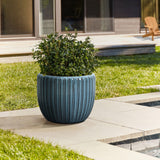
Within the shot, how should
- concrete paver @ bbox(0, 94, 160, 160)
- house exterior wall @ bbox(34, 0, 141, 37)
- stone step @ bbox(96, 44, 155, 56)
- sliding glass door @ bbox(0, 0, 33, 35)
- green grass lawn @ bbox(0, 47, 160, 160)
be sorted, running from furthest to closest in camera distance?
house exterior wall @ bbox(34, 0, 141, 37)
sliding glass door @ bbox(0, 0, 33, 35)
stone step @ bbox(96, 44, 155, 56)
concrete paver @ bbox(0, 94, 160, 160)
green grass lawn @ bbox(0, 47, 160, 160)

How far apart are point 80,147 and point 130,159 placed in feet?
2.27

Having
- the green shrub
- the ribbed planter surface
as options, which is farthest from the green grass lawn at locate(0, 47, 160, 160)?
the green shrub

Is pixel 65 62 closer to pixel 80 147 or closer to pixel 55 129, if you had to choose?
pixel 55 129

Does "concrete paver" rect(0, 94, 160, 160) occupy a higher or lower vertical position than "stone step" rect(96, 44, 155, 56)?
lower

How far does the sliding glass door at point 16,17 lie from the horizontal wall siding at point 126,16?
19.4 feet

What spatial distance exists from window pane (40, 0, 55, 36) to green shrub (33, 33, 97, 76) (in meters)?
14.3

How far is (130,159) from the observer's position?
479cm

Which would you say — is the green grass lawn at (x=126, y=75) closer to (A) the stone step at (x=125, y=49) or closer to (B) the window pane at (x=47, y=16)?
(A) the stone step at (x=125, y=49)

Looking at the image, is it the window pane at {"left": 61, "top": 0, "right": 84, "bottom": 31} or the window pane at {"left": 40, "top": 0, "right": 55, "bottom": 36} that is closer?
the window pane at {"left": 40, "top": 0, "right": 55, "bottom": 36}

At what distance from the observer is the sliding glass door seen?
1983 cm

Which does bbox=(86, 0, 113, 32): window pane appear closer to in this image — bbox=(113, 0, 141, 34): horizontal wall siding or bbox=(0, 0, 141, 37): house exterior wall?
bbox=(0, 0, 141, 37): house exterior wall

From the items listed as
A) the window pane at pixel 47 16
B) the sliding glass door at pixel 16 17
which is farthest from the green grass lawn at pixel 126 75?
the sliding glass door at pixel 16 17

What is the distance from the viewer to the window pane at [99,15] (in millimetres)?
23234

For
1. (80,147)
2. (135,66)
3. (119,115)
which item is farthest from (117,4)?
(80,147)
